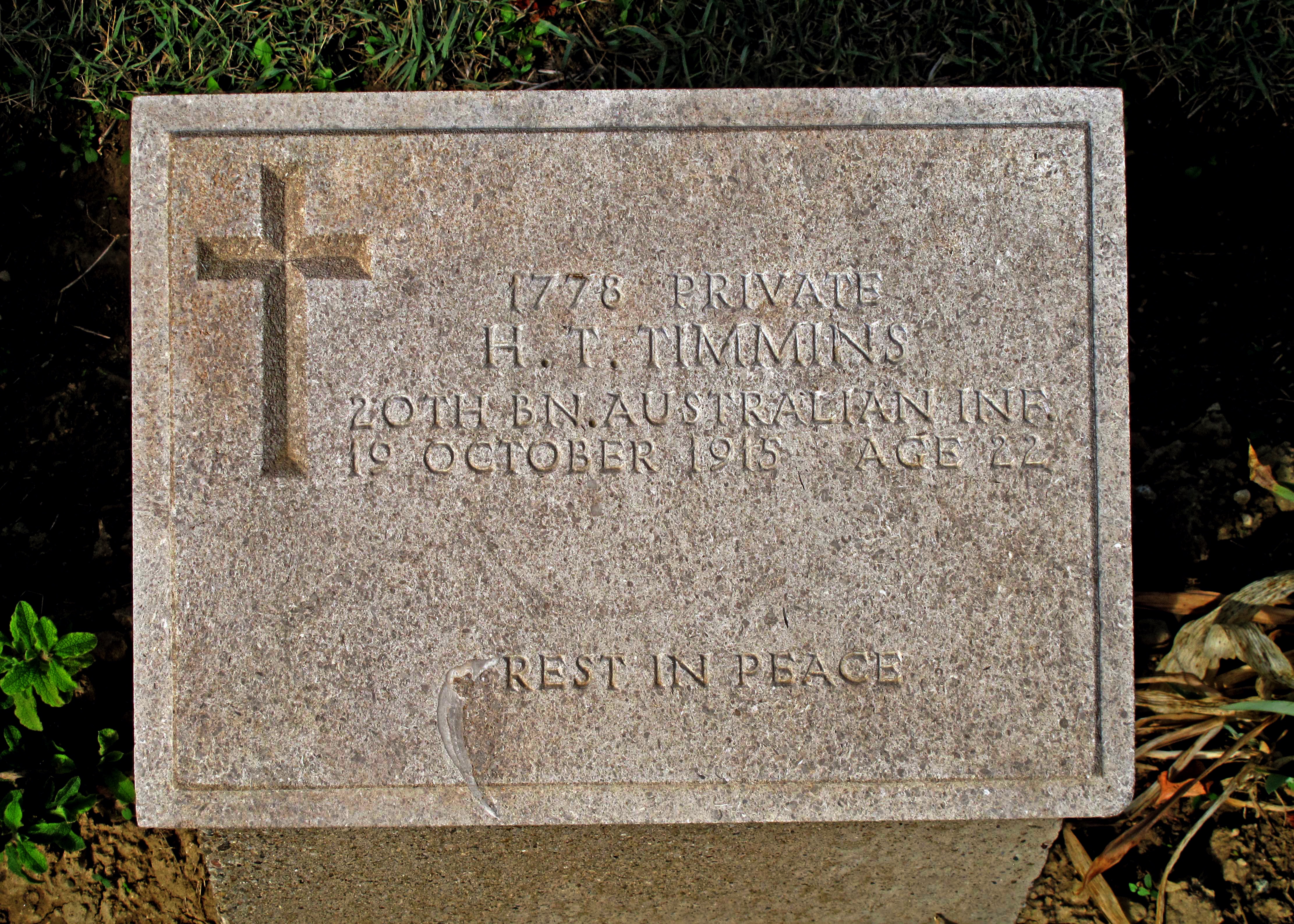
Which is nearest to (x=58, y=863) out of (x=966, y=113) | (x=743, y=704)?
(x=743, y=704)

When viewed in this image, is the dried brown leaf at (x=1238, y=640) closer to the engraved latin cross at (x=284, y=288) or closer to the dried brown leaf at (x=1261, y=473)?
the dried brown leaf at (x=1261, y=473)

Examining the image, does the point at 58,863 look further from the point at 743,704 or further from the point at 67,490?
the point at 743,704

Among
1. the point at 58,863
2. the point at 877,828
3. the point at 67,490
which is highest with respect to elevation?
the point at 67,490

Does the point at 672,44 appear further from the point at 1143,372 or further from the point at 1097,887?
the point at 1097,887

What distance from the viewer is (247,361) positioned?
1.82 m

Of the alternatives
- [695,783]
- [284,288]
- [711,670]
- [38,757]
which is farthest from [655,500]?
[38,757]

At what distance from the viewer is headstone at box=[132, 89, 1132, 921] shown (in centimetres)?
181

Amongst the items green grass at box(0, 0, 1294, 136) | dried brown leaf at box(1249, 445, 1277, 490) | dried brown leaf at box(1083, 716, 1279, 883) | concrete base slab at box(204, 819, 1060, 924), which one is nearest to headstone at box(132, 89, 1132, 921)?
concrete base slab at box(204, 819, 1060, 924)

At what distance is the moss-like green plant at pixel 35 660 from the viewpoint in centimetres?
195

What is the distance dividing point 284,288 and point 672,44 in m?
1.31

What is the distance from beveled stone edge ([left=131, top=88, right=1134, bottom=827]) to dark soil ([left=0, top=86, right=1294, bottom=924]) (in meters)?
0.63

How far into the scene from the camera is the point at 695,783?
71.4 inches

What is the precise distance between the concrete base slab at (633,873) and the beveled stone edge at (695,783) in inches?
10.3

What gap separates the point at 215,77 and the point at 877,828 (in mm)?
2710
